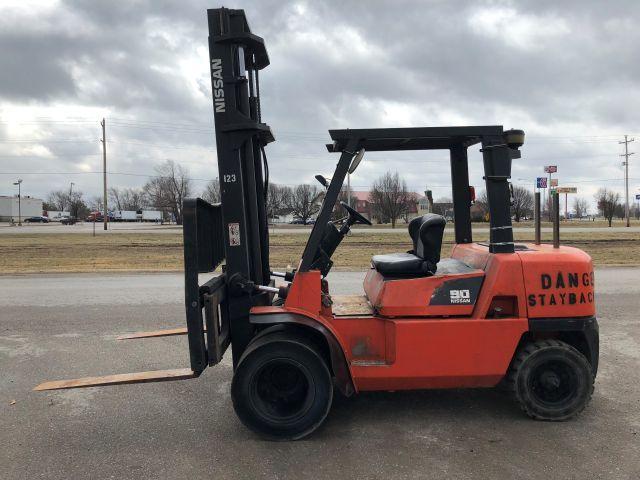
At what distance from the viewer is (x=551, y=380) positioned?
4074mm

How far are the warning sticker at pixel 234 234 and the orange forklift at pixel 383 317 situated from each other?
0.01 m

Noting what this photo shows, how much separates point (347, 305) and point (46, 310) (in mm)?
6385

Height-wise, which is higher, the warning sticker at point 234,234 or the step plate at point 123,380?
the warning sticker at point 234,234

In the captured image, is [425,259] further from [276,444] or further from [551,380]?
[276,444]

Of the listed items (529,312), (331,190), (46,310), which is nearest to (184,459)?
(331,190)

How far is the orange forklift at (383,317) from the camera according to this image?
391cm

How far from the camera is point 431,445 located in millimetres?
3723

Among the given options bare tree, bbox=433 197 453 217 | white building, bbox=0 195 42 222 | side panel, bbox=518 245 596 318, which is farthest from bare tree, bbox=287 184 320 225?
side panel, bbox=518 245 596 318

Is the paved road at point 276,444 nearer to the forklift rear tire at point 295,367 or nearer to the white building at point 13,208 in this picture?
the forklift rear tire at point 295,367

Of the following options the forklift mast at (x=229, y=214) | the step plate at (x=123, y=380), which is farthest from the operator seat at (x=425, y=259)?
the step plate at (x=123, y=380)

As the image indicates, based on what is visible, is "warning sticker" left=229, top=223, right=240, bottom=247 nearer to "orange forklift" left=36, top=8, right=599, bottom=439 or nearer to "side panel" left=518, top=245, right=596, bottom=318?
"orange forklift" left=36, top=8, right=599, bottom=439

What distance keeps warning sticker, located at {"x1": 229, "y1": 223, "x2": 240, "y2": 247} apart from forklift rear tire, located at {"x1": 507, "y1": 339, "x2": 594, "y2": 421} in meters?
2.45

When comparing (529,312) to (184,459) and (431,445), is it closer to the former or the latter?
(431,445)

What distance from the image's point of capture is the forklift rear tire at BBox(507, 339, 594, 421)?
4.05 meters
